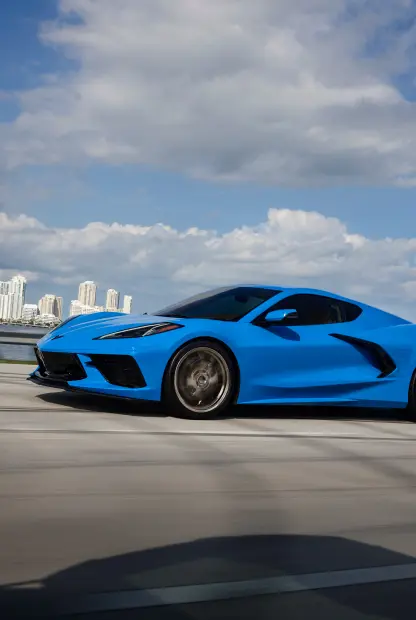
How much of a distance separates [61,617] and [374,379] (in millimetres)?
5808

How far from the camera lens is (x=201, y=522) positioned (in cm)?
355

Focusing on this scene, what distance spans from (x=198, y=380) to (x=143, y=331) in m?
0.62

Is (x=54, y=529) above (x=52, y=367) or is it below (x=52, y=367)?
below

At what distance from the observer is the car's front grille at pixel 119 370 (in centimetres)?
684

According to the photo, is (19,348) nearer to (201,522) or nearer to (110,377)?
(110,377)

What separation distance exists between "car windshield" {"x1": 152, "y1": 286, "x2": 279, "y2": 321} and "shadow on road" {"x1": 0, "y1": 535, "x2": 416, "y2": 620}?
13.8 feet

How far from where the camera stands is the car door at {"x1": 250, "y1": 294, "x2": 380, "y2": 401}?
7.35m

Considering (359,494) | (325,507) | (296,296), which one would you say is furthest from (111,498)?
(296,296)

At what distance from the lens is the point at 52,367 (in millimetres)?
7227

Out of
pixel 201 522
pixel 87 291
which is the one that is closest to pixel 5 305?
pixel 87 291

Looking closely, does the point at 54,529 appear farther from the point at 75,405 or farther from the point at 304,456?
the point at 75,405

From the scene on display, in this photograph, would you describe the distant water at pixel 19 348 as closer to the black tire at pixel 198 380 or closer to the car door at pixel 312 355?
the car door at pixel 312 355

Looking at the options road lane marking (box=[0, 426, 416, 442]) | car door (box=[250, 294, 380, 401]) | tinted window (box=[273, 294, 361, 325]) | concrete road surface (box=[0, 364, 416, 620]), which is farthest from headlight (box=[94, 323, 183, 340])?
tinted window (box=[273, 294, 361, 325])

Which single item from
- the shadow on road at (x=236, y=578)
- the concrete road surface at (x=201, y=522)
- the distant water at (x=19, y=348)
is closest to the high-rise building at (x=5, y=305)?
the distant water at (x=19, y=348)
